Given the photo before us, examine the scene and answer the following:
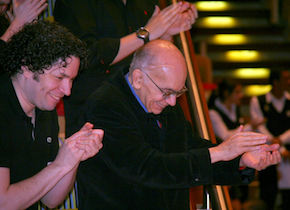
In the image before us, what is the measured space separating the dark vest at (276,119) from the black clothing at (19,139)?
→ 9.68 ft

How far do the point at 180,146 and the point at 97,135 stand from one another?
556 millimetres

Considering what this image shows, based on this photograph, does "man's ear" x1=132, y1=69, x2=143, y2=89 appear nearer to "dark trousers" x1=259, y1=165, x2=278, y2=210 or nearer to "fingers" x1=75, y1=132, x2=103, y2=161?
"fingers" x1=75, y1=132, x2=103, y2=161

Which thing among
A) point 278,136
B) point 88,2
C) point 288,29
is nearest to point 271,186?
point 278,136

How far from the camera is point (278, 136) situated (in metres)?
4.59

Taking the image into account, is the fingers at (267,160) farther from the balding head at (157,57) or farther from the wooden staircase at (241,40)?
the wooden staircase at (241,40)

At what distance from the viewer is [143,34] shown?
2727 millimetres

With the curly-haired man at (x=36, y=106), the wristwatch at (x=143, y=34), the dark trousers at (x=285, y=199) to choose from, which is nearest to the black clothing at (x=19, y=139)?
the curly-haired man at (x=36, y=106)

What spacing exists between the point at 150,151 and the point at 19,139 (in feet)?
1.99

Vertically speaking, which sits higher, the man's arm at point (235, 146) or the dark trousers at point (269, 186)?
the man's arm at point (235, 146)

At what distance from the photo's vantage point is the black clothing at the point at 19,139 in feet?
6.48

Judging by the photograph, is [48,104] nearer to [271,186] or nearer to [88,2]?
[88,2]

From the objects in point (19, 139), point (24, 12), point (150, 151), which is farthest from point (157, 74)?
point (24, 12)

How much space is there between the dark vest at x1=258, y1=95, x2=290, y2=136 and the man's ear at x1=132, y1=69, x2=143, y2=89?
2666 mm

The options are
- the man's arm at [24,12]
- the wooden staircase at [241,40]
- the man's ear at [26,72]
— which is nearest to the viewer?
the man's ear at [26,72]
